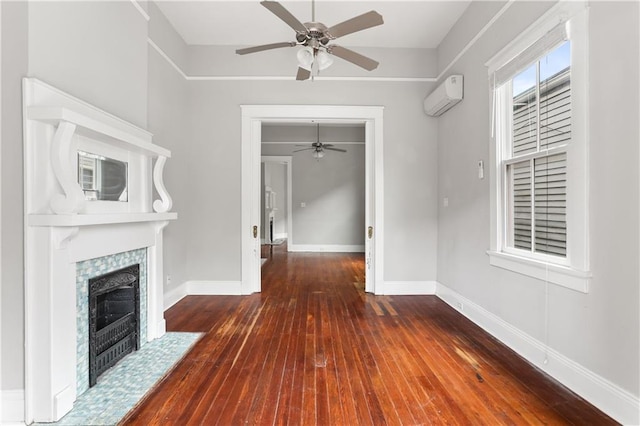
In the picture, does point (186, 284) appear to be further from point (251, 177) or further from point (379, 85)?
point (379, 85)

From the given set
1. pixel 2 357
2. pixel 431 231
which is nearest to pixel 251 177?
pixel 431 231

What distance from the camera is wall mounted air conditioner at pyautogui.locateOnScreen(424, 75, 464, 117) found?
11.0 ft

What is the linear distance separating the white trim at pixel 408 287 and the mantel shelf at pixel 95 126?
10.2ft

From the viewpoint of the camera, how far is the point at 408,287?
4.16 m

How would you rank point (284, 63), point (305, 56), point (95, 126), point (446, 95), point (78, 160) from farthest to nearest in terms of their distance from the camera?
point (284, 63) → point (446, 95) → point (305, 56) → point (78, 160) → point (95, 126)

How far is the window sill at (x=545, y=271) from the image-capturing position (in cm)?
186

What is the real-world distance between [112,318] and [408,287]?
131 inches

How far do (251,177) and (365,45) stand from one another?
90.7 inches

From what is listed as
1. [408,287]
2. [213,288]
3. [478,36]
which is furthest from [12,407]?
[478,36]

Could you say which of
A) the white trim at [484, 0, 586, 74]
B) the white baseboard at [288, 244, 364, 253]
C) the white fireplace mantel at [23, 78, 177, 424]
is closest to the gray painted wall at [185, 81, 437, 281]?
the white trim at [484, 0, 586, 74]

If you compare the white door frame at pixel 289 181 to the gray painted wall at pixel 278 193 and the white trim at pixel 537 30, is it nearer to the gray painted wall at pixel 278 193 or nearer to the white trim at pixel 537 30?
the gray painted wall at pixel 278 193

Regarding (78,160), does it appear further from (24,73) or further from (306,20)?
(306,20)

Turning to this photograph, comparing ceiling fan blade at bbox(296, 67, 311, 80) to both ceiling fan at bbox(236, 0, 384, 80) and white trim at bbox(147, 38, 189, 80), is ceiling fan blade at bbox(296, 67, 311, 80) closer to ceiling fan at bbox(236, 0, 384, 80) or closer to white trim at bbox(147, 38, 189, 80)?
ceiling fan at bbox(236, 0, 384, 80)

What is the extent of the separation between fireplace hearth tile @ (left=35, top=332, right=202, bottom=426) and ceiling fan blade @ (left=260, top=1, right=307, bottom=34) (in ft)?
8.53
